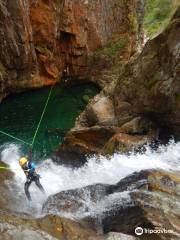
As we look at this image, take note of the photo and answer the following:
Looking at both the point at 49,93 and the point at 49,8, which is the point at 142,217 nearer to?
the point at 49,93

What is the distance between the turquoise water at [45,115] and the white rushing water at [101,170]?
4.02 m

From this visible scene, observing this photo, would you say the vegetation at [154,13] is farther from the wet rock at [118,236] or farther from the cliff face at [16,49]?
the wet rock at [118,236]

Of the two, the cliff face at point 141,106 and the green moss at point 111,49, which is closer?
the cliff face at point 141,106

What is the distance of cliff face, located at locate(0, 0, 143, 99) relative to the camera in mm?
26312

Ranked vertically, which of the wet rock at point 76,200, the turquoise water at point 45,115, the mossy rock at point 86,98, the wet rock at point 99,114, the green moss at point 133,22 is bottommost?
the turquoise water at point 45,115

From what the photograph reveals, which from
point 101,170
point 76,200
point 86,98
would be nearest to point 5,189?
point 76,200

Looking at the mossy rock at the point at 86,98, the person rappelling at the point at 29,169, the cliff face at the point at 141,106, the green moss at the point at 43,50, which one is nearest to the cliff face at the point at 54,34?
the green moss at the point at 43,50

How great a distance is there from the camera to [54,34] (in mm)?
28844

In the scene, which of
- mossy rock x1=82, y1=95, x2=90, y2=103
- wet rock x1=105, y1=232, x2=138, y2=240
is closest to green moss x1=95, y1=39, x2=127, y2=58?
mossy rock x1=82, y1=95, x2=90, y2=103

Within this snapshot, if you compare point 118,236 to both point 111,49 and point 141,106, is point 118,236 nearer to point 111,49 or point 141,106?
point 141,106

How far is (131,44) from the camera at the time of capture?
103 feet

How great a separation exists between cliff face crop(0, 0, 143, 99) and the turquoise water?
1229 millimetres

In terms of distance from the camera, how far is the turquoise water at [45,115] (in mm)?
21469

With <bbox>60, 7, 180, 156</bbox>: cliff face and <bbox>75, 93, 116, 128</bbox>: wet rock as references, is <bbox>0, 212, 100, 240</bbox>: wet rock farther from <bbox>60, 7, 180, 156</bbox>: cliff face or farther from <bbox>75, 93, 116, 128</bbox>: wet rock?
<bbox>75, 93, 116, 128</bbox>: wet rock
